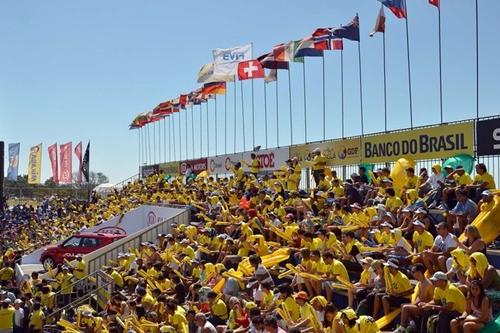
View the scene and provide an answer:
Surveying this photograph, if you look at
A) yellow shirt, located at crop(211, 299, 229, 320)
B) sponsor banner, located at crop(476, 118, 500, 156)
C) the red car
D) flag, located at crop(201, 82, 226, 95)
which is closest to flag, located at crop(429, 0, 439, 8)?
sponsor banner, located at crop(476, 118, 500, 156)

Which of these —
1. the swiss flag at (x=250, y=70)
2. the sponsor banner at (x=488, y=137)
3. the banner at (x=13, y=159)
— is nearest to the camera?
the sponsor banner at (x=488, y=137)

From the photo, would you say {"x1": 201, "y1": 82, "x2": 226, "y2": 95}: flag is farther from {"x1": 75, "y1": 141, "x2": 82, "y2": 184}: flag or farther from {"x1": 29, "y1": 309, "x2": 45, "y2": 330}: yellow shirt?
{"x1": 29, "y1": 309, "x2": 45, "y2": 330}: yellow shirt

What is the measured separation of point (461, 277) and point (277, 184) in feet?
33.3

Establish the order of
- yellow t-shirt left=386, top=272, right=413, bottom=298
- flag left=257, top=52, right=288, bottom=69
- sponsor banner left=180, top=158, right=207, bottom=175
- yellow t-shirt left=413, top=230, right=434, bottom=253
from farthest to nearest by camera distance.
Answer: sponsor banner left=180, top=158, right=207, bottom=175, flag left=257, top=52, right=288, bottom=69, yellow t-shirt left=413, top=230, right=434, bottom=253, yellow t-shirt left=386, top=272, right=413, bottom=298

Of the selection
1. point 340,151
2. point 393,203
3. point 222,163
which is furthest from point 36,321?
point 222,163

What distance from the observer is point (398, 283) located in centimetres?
830

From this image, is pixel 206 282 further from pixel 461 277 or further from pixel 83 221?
pixel 83 221

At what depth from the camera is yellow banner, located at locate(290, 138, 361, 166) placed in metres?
18.5

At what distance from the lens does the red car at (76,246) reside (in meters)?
21.8

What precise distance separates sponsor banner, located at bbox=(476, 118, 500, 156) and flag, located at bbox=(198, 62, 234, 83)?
16916 mm

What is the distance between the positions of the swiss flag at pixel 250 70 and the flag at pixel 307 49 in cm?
358

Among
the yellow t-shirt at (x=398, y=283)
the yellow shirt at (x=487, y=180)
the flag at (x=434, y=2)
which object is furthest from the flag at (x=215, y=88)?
the yellow t-shirt at (x=398, y=283)

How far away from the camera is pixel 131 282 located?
14750mm

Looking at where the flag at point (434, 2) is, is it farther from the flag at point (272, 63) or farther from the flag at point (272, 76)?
the flag at point (272, 76)
